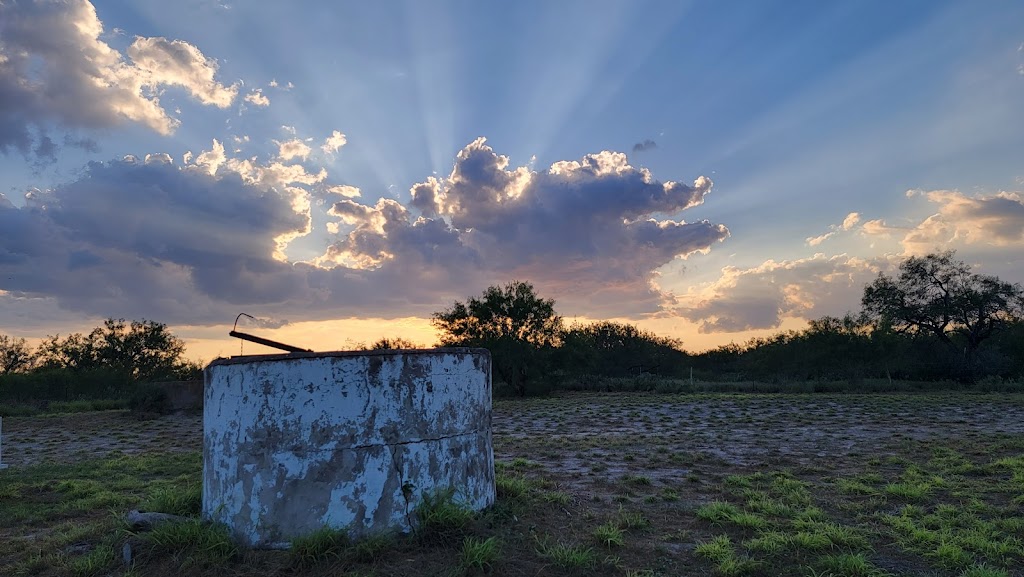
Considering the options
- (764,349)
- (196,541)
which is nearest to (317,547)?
(196,541)

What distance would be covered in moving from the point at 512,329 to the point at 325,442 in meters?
26.5

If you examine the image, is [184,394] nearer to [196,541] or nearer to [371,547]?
[196,541]

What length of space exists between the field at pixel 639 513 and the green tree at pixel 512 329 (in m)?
17.2

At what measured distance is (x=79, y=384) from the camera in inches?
Answer: 1255

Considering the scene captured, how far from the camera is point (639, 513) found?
5.64 meters

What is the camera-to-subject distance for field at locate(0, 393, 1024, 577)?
421 centimetres

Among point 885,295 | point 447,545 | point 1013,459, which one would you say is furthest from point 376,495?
point 885,295

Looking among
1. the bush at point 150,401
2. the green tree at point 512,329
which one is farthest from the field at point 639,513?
the green tree at point 512,329

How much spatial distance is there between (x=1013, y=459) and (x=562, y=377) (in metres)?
23.8

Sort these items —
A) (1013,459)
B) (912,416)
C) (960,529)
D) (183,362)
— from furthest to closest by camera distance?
(183,362) → (912,416) → (1013,459) → (960,529)

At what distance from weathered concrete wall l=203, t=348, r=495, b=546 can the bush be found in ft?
62.8

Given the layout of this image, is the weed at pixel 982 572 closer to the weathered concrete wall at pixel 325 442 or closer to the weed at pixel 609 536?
the weed at pixel 609 536

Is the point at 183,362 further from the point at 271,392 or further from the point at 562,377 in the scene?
the point at 271,392

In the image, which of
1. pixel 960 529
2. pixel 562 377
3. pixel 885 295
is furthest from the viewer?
pixel 885 295
